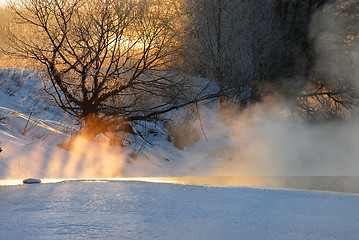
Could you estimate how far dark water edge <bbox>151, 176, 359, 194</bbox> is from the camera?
7512 millimetres

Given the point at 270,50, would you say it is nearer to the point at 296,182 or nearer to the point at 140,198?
the point at 296,182

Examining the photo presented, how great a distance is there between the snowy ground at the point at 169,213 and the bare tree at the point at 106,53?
4036 mm

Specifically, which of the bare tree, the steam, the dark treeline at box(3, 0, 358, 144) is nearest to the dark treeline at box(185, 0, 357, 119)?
the dark treeline at box(3, 0, 358, 144)

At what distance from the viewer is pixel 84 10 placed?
28.7ft

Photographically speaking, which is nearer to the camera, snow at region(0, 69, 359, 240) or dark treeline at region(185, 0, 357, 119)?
snow at region(0, 69, 359, 240)

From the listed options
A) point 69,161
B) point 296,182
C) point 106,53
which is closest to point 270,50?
point 296,182

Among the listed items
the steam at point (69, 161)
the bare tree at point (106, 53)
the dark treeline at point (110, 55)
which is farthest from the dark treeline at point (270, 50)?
the steam at point (69, 161)

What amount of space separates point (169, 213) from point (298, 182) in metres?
5.20

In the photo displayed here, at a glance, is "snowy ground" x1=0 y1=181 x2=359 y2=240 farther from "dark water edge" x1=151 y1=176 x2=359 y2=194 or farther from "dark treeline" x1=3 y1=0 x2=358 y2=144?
"dark treeline" x1=3 y1=0 x2=358 y2=144

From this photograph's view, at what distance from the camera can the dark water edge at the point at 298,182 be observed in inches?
296

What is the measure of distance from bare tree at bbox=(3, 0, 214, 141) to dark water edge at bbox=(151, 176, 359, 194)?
2039mm

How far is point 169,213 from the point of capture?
383 cm

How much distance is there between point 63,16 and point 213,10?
7620 mm

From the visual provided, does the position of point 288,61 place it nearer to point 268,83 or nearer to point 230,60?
Result: point 268,83
